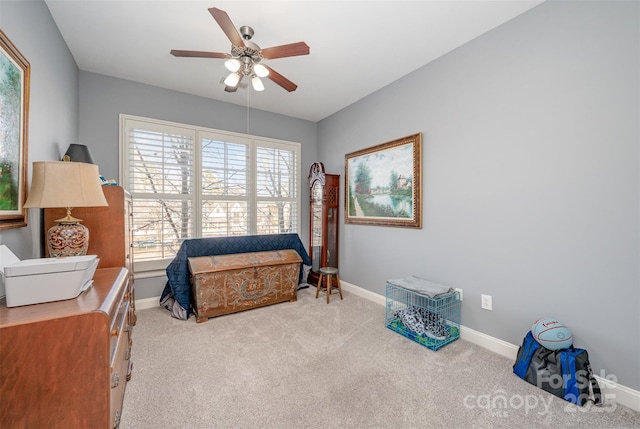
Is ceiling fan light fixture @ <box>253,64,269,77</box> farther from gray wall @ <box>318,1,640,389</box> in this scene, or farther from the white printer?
the white printer

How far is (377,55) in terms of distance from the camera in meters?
2.61

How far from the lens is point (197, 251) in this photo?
10.4 ft

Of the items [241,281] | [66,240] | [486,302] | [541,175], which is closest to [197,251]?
[241,281]

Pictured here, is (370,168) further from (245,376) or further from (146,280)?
(146,280)

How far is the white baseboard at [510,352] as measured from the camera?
5.28 ft

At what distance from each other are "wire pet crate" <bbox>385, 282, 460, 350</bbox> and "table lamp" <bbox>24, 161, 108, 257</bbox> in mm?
2475

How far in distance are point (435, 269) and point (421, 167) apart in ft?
3.48

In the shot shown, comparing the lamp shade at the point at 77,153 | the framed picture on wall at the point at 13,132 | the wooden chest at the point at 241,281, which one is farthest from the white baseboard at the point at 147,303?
the framed picture on wall at the point at 13,132

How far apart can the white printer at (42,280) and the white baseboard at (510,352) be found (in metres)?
2.82

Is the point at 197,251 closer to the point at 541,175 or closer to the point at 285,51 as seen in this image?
the point at 285,51

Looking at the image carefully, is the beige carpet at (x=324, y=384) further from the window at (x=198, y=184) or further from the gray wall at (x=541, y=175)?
the window at (x=198, y=184)

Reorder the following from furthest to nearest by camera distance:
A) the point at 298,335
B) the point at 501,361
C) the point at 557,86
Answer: the point at 298,335
the point at 501,361
the point at 557,86

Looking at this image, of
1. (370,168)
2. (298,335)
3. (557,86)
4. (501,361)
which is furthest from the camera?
(370,168)

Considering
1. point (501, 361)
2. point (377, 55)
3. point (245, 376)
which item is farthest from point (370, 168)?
point (245, 376)
